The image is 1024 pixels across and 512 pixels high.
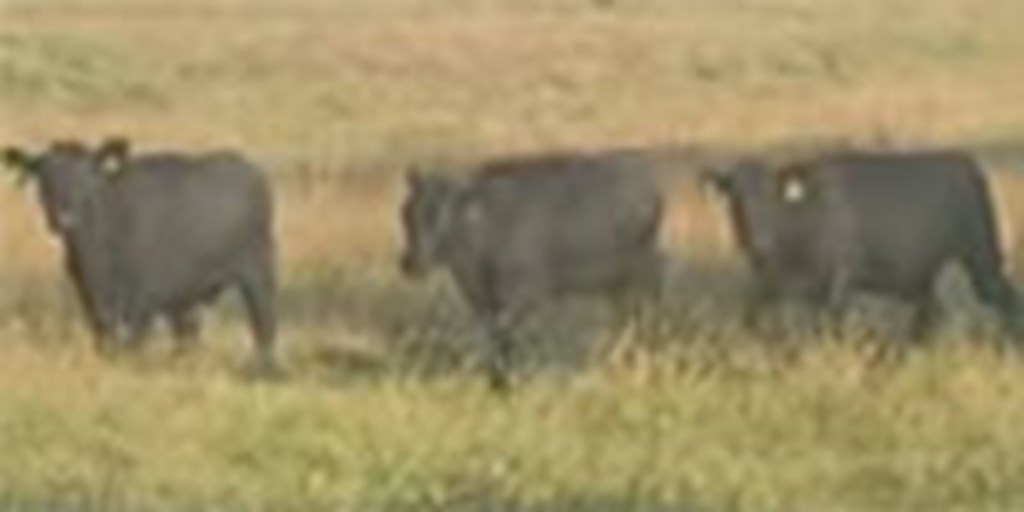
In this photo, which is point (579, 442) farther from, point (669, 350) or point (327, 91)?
point (327, 91)

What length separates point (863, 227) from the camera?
19.3m

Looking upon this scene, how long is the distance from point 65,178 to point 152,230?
656 millimetres

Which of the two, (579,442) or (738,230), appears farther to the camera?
(738,230)

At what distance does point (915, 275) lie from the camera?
759 inches

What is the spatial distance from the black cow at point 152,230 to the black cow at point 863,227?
9.56 feet

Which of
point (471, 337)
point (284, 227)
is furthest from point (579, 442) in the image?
point (284, 227)

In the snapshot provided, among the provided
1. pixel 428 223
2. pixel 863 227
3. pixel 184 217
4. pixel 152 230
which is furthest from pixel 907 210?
pixel 152 230

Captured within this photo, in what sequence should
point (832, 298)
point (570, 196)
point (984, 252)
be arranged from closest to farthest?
point (832, 298) → point (984, 252) → point (570, 196)

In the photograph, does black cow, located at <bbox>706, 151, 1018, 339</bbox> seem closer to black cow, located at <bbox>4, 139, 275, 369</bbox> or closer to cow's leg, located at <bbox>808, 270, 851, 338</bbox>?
cow's leg, located at <bbox>808, 270, 851, 338</bbox>

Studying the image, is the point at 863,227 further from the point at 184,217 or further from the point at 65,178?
the point at 65,178

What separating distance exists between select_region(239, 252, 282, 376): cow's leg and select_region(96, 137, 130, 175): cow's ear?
1025 mm

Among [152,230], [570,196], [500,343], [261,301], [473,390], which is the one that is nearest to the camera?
[473,390]

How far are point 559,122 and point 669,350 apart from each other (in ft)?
86.1

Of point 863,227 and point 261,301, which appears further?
point 261,301
